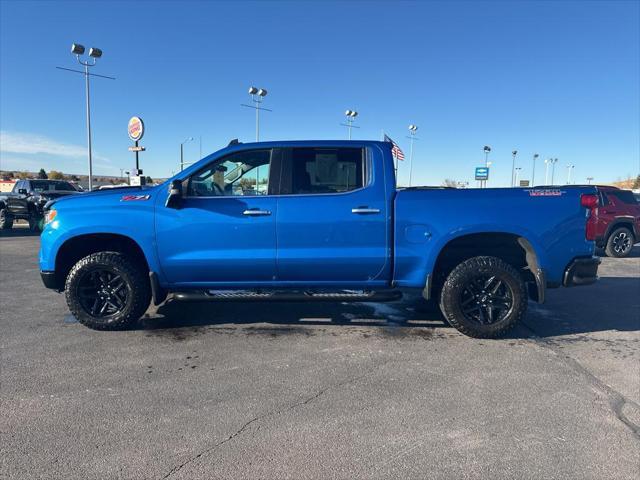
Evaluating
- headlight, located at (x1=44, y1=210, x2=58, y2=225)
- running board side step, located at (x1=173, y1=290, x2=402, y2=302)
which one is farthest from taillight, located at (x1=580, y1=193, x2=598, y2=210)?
headlight, located at (x1=44, y1=210, x2=58, y2=225)

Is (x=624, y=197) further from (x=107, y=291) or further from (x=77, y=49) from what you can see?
(x=77, y=49)

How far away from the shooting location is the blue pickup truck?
178 inches

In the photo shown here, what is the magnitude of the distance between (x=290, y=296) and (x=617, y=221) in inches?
411

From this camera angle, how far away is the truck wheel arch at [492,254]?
4.59m

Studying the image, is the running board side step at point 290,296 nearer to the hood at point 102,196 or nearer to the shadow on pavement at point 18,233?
the hood at point 102,196

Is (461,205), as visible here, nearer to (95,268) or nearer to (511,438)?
(511,438)

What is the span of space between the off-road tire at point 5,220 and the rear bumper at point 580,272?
57.3ft

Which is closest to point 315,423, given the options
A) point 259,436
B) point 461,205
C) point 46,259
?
point 259,436

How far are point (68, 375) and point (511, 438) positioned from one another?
11.5 ft

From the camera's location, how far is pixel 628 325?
5.28m

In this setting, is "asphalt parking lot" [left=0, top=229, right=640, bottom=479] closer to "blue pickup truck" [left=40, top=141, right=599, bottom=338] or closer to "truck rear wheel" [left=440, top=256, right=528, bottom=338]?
"truck rear wheel" [left=440, top=256, right=528, bottom=338]

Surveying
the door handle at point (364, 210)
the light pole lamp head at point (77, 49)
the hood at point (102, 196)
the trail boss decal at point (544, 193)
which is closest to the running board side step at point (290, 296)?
the door handle at point (364, 210)

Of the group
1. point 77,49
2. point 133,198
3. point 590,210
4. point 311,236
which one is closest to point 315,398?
point 311,236

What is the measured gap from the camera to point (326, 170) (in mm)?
4730
